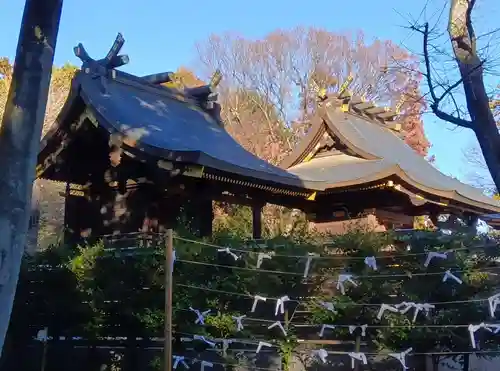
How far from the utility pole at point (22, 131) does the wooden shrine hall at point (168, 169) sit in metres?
4.41

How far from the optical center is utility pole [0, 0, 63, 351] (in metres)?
4.23

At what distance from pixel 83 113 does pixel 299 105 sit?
15.3 m

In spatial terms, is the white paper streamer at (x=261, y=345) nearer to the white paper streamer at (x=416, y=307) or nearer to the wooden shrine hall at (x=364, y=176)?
the white paper streamer at (x=416, y=307)

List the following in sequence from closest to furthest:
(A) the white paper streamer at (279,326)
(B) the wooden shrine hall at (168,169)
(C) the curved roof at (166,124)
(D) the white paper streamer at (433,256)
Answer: (D) the white paper streamer at (433,256), (A) the white paper streamer at (279,326), (C) the curved roof at (166,124), (B) the wooden shrine hall at (168,169)

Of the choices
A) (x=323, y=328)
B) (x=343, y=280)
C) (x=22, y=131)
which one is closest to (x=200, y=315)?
(x=323, y=328)

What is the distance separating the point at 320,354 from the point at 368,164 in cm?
840

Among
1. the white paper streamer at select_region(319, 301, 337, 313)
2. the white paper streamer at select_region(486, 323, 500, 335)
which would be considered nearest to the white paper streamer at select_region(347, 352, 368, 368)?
the white paper streamer at select_region(319, 301, 337, 313)

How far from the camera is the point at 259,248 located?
7.30m

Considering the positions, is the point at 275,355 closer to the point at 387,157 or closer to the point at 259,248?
the point at 259,248

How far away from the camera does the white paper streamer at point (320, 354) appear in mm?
6734

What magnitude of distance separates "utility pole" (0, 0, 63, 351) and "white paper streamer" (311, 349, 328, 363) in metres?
3.57

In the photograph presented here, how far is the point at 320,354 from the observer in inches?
267

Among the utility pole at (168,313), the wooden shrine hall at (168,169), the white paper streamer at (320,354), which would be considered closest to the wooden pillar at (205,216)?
the wooden shrine hall at (168,169)

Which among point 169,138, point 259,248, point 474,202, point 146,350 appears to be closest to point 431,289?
point 259,248
